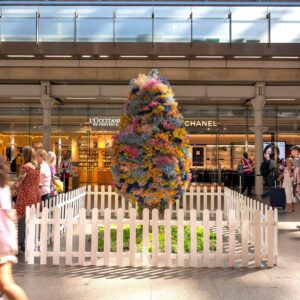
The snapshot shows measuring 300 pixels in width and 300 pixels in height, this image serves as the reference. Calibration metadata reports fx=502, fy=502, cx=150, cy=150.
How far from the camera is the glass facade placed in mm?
19047

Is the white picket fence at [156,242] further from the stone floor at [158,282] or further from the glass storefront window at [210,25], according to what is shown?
the glass storefront window at [210,25]

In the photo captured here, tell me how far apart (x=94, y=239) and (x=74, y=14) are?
1378 cm

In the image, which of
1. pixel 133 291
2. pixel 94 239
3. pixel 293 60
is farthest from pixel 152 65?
pixel 133 291

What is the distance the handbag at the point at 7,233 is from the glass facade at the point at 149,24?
608 inches

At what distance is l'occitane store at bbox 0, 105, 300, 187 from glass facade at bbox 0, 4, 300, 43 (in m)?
5.59

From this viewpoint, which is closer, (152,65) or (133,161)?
(133,161)

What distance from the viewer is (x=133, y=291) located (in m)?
6.09

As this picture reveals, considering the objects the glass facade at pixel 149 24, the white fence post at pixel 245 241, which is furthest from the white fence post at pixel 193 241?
the glass facade at pixel 149 24

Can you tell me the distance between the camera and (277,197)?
15.0m

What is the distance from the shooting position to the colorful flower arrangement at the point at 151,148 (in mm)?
9211

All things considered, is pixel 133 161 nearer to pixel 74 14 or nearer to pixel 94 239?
pixel 94 239

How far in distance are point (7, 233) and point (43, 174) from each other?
5795 millimetres

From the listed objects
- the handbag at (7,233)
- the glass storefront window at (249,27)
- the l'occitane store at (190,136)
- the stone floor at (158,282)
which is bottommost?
the stone floor at (158,282)

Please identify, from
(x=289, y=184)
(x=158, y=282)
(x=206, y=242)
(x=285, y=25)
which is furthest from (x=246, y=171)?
(x=158, y=282)
